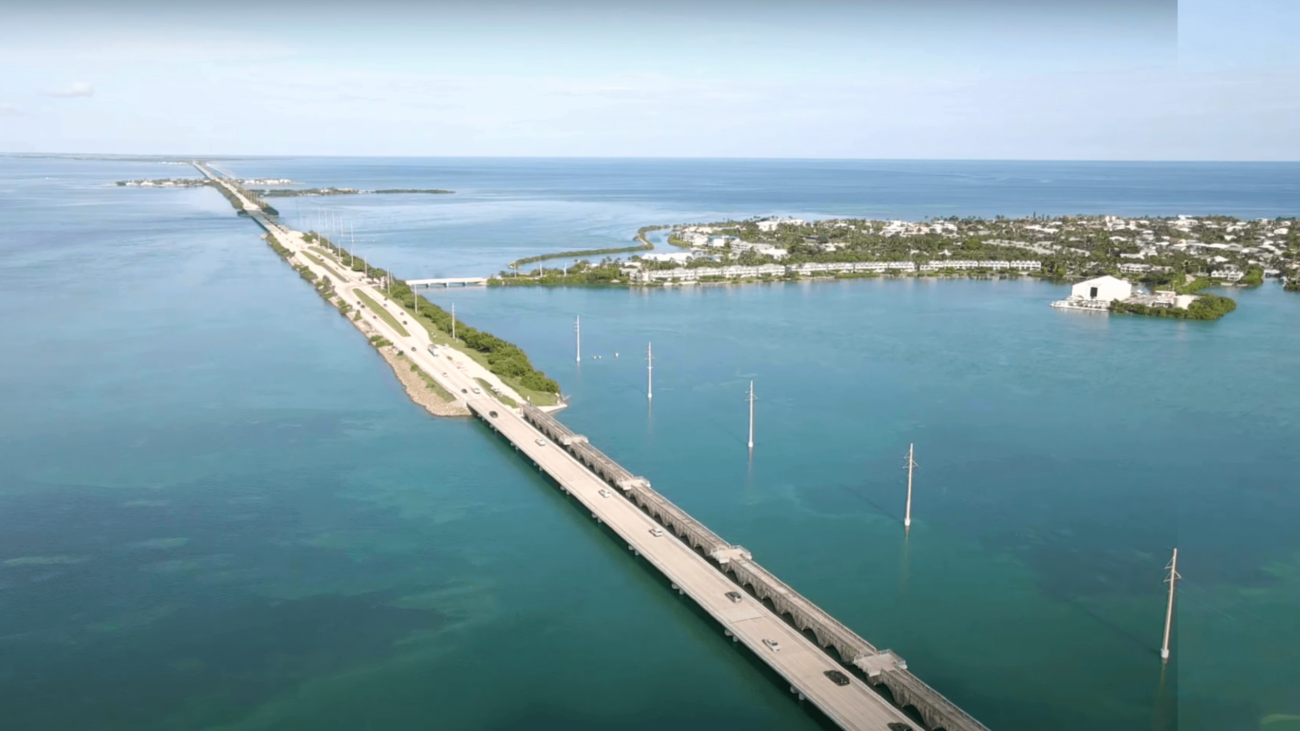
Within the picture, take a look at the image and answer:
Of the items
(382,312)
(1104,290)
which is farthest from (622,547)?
(1104,290)

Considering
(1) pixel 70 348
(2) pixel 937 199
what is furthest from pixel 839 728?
(2) pixel 937 199

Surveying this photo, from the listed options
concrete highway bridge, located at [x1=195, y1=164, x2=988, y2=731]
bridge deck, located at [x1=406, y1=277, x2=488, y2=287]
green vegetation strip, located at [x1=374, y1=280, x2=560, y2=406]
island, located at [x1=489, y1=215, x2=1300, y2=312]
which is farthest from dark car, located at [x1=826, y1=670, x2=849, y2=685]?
bridge deck, located at [x1=406, y1=277, x2=488, y2=287]

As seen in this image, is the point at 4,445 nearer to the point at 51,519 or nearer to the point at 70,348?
the point at 51,519

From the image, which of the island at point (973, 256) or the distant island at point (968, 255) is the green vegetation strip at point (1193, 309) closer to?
the island at point (973, 256)

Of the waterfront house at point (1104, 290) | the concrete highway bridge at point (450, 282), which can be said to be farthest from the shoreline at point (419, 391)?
the waterfront house at point (1104, 290)

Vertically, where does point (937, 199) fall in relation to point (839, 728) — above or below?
above

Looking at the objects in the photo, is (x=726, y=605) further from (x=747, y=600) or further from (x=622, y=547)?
(x=622, y=547)
